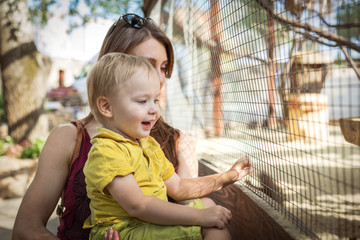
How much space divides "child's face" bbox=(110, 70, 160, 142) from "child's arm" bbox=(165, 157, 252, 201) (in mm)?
304

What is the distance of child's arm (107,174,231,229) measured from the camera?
1.04 m

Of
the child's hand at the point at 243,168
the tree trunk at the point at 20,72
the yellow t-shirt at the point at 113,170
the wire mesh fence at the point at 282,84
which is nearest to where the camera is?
the wire mesh fence at the point at 282,84

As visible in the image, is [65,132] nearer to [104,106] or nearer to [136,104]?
[104,106]

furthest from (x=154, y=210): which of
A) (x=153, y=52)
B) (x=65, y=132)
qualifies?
(x=153, y=52)

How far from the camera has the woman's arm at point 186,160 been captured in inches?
64.1

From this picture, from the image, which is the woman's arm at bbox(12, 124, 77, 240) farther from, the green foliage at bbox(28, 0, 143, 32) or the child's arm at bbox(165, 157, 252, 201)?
the green foliage at bbox(28, 0, 143, 32)

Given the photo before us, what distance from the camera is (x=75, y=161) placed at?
140 centimetres

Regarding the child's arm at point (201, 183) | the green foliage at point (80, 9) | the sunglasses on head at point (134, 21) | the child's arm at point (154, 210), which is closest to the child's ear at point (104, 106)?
the child's arm at point (154, 210)

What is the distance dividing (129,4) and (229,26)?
4.70m

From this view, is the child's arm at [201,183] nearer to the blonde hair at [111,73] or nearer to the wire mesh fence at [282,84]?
the wire mesh fence at [282,84]

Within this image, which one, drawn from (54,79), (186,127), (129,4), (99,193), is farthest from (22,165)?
(54,79)

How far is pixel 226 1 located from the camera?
1.41 m

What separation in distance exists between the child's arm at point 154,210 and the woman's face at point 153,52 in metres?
0.64

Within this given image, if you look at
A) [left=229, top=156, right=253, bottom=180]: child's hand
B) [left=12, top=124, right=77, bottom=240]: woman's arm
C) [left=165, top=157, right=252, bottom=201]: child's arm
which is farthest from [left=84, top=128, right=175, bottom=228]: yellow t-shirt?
[left=229, top=156, right=253, bottom=180]: child's hand
